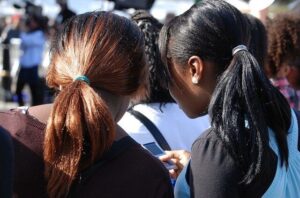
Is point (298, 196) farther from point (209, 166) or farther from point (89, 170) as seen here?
point (89, 170)

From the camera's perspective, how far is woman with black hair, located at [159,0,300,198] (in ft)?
4.42

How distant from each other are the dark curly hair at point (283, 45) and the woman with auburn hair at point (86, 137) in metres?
1.91

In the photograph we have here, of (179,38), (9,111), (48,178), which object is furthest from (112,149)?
Result: (179,38)

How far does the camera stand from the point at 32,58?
8.38 metres

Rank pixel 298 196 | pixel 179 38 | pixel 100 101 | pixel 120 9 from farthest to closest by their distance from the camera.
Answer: pixel 120 9
pixel 179 38
pixel 298 196
pixel 100 101

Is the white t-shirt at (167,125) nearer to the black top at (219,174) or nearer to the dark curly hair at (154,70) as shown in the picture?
the dark curly hair at (154,70)

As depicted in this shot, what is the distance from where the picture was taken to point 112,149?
1.35 m

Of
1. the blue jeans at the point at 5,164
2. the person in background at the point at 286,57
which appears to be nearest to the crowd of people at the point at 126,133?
the blue jeans at the point at 5,164

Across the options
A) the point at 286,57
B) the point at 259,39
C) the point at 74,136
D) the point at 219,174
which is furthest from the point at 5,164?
the point at 286,57

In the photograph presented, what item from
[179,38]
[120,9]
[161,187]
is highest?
[179,38]

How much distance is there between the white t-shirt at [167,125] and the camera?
6.66 feet

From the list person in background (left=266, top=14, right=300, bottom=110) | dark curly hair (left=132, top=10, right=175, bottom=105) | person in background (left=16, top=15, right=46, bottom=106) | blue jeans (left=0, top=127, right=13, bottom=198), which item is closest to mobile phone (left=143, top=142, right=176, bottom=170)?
dark curly hair (left=132, top=10, right=175, bottom=105)

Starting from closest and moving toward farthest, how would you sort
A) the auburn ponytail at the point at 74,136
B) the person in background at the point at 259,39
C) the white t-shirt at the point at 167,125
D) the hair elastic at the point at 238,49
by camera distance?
the auburn ponytail at the point at 74,136 < the hair elastic at the point at 238,49 < the white t-shirt at the point at 167,125 < the person in background at the point at 259,39

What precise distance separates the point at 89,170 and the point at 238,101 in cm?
41
